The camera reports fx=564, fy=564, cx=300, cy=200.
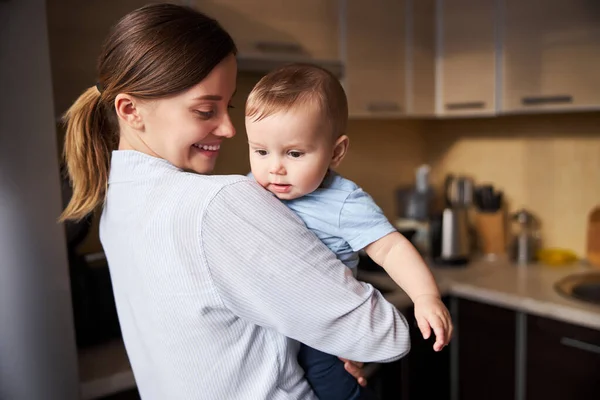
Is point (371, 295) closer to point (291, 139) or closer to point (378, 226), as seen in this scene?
point (378, 226)

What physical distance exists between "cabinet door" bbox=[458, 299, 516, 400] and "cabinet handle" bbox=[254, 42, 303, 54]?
3.62 ft

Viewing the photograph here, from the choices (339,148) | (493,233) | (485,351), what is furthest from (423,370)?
(339,148)

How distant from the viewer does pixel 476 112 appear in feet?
7.54

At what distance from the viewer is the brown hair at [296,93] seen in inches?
32.5

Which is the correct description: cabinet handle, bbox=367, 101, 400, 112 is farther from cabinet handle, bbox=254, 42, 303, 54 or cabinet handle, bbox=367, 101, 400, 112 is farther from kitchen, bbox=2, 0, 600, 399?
cabinet handle, bbox=254, 42, 303, 54

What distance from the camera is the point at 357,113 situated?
2.15m

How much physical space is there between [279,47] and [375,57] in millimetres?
505

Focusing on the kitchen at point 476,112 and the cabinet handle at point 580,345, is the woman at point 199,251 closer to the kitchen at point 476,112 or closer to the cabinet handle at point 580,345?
the kitchen at point 476,112

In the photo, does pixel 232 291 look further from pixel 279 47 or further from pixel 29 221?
pixel 279 47

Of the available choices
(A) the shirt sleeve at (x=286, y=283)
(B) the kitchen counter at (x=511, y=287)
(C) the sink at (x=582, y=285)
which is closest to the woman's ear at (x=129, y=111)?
(A) the shirt sleeve at (x=286, y=283)

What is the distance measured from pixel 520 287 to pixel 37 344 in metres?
1.61

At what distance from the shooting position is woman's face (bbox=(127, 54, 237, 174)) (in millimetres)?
821

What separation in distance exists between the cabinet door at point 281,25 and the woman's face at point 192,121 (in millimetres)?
896

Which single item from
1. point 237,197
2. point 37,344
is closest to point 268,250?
point 237,197
